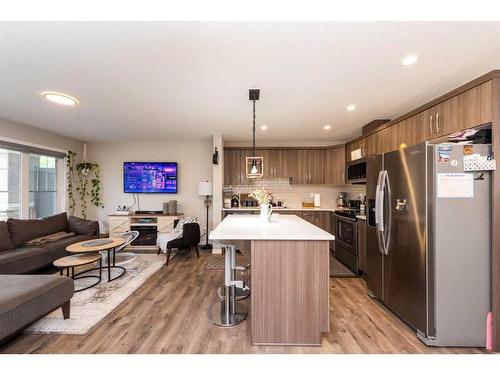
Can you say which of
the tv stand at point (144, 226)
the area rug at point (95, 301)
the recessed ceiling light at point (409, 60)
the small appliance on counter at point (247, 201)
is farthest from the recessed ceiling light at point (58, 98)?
the recessed ceiling light at point (409, 60)

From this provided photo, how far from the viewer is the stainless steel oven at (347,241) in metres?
3.54

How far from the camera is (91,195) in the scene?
5.37 m

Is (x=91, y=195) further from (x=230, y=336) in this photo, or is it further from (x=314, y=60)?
(x=314, y=60)

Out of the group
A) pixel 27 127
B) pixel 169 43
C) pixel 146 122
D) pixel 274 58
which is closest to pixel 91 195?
pixel 27 127

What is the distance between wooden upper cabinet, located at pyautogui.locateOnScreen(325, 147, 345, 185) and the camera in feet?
16.1

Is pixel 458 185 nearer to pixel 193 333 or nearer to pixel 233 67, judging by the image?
pixel 233 67

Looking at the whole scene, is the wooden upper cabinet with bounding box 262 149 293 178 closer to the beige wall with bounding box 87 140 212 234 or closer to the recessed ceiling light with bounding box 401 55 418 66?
the beige wall with bounding box 87 140 212 234

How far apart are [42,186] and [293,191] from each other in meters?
5.28

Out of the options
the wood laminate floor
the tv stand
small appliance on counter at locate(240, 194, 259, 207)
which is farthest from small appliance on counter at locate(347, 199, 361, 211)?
the tv stand

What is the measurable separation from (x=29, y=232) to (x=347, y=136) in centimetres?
608

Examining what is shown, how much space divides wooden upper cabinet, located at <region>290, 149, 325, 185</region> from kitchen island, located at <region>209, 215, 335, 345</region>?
334cm

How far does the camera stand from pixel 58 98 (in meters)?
2.65

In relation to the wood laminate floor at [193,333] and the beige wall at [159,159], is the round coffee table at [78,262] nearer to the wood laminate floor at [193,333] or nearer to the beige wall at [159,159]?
the wood laminate floor at [193,333]

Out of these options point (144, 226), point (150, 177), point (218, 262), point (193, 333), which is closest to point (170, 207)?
point (144, 226)
